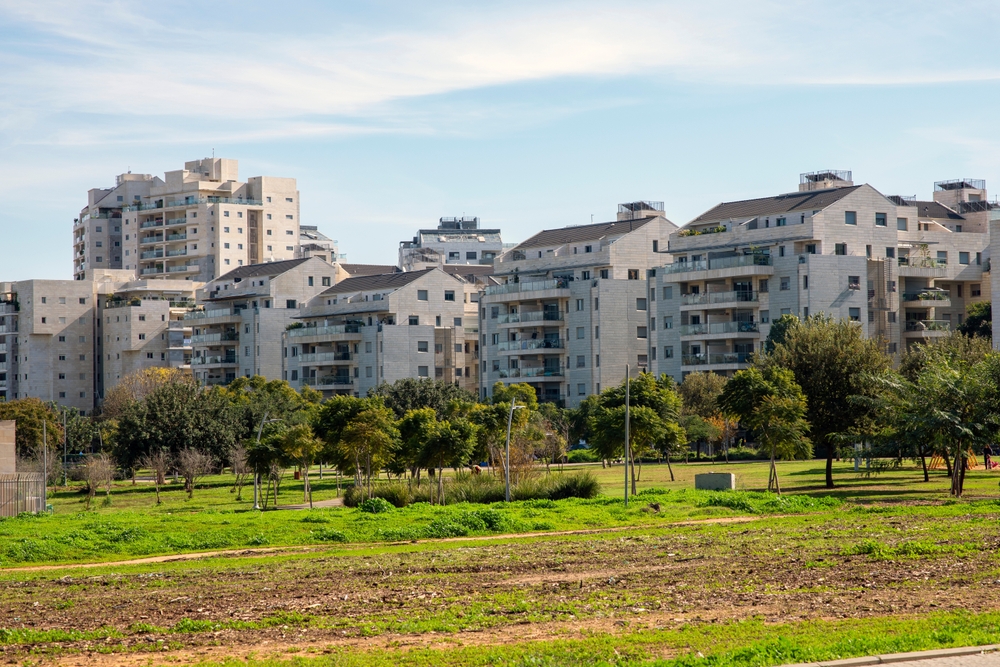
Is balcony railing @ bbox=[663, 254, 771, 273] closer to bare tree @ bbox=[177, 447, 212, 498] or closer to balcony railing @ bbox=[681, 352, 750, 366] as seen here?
balcony railing @ bbox=[681, 352, 750, 366]

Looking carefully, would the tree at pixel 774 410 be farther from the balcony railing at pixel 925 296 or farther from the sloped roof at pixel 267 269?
the sloped roof at pixel 267 269

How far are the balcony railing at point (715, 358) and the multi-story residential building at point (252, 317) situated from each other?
51521 millimetres

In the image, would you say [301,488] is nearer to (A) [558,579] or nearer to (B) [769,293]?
(B) [769,293]

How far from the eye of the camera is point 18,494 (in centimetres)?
4794

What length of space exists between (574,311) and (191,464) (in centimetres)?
5392

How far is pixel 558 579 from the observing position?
27.4 m

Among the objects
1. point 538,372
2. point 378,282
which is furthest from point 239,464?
point 378,282

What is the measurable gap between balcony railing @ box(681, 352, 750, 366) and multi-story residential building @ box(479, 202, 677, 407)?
8.44m

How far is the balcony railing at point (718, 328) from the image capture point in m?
110

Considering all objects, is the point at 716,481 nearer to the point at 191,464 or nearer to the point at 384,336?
the point at 191,464

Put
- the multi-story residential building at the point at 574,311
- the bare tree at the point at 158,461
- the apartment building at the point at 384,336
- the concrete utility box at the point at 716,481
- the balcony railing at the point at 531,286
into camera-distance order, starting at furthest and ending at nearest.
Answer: the apartment building at the point at 384,336 < the balcony railing at the point at 531,286 < the multi-story residential building at the point at 574,311 < the bare tree at the point at 158,461 < the concrete utility box at the point at 716,481

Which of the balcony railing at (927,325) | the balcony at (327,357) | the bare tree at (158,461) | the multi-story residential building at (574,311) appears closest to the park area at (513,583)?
the bare tree at (158,461)

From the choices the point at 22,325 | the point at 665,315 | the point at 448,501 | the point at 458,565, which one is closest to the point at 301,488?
the point at 448,501

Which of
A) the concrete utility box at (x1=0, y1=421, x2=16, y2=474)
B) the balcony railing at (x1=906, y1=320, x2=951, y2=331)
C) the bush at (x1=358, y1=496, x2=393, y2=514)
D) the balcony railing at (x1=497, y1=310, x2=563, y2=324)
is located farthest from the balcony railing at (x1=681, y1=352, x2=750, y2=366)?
the concrete utility box at (x1=0, y1=421, x2=16, y2=474)
